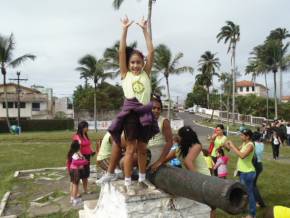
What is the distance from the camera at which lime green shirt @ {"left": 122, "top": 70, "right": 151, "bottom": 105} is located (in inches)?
153

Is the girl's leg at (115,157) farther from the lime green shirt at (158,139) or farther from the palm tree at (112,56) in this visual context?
the palm tree at (112,56)

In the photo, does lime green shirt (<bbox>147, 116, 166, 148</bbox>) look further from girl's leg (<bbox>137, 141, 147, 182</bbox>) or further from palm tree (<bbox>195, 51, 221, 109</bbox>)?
palm tree (<bbox>195, 51, 221, 109</bbox>)

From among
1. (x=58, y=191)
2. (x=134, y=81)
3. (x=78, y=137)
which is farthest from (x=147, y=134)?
(x=58, y=191)

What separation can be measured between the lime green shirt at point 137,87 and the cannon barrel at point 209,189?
0.72 meters

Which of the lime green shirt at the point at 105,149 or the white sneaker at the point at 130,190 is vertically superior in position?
the lime green shirt at the point at 105,149

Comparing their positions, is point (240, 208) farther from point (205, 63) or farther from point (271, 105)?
point (205, 63)

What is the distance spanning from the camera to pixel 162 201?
145 inches

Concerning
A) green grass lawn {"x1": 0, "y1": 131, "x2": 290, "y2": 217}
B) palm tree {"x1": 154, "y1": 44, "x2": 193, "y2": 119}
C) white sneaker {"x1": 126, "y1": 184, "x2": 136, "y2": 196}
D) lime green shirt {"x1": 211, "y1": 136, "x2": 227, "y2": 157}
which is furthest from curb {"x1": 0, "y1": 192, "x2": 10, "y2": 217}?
palm tree {"x1": 154, "y1": 44, "x2": 193, "y2": 119}

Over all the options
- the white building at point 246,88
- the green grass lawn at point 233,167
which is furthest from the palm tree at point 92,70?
the white building at point 246,88

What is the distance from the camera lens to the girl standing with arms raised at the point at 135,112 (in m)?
3.80

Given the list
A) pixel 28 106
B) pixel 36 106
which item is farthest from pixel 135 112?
pixel 36 106

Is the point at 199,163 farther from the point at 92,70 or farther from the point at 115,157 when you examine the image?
the point at 92,70

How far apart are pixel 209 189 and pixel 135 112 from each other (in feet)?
3.81

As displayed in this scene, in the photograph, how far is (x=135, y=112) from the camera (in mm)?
3797
